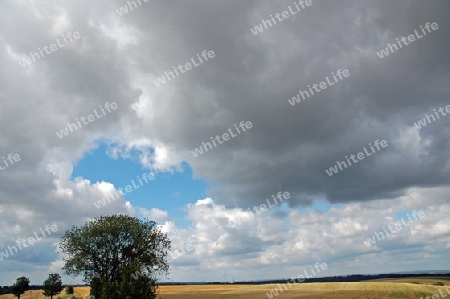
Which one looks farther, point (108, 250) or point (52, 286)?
point (52, 286)

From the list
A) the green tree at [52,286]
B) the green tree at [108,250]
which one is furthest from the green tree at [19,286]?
the green tree at [108,250]

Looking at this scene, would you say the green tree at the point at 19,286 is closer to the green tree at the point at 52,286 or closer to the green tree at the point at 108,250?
the green tree at the point at 52,286

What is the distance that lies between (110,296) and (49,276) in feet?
187

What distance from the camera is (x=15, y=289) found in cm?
9494

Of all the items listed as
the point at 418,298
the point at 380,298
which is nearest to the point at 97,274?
the point at 380,298

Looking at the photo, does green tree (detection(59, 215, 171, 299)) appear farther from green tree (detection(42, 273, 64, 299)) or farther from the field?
green tree (detection(42, 273, 64, 299))

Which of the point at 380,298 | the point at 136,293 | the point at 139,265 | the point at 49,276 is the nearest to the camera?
the point at 136,293

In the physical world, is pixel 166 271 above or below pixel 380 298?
above

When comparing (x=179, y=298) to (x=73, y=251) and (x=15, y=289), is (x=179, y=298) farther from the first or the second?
(x=15, y=289)

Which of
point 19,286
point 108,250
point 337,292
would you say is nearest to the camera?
point 108,250

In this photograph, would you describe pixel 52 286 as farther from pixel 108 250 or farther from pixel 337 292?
pixel 337 292

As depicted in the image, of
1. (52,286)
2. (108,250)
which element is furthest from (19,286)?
(108,250)

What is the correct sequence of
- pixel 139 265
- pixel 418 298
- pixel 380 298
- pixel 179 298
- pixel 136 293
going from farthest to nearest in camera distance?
pixel 179 298
pixel 418 298
pixel 380 298
pixel 139 265
pixel 136 293

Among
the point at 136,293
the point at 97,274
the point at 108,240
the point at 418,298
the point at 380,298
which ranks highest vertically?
the point at 108,240
